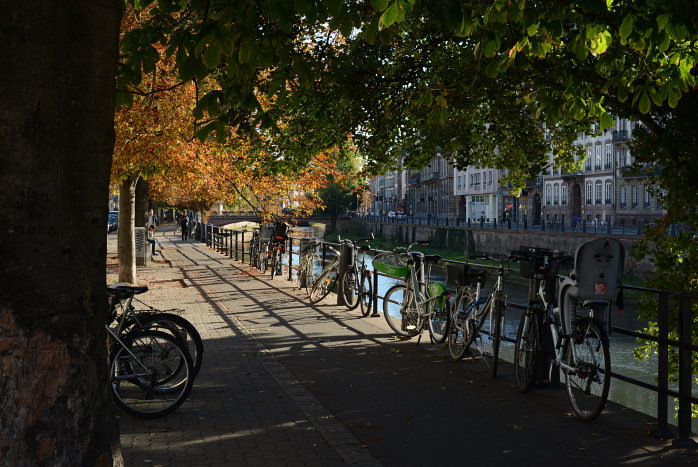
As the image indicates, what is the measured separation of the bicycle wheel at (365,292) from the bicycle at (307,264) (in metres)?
2.91

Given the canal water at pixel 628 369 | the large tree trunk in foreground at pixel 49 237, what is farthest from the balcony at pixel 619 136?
the large tree trunk in foreground at pixel 49 237

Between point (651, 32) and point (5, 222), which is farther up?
point (651, 32)

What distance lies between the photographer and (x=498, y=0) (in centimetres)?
570

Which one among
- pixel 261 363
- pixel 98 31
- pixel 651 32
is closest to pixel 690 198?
pixel 651 32

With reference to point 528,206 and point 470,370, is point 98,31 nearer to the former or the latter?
point 470,370

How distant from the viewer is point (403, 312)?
33.2 feet

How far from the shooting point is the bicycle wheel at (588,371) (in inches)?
231

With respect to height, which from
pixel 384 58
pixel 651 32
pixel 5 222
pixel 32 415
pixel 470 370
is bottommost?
pixel 470 370

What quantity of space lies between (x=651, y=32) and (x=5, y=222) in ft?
15.2

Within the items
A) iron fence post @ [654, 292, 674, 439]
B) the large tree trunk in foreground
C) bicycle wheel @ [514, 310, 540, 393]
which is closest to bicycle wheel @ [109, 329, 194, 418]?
the large tree trunk in foreground

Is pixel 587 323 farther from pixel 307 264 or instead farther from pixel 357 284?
pixel 307 264

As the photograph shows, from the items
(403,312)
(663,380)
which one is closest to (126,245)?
(403,312)

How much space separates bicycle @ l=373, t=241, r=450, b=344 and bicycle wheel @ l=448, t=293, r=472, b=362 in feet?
1.42

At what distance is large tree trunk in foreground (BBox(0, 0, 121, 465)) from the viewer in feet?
10.6
